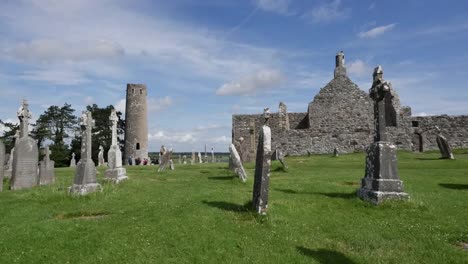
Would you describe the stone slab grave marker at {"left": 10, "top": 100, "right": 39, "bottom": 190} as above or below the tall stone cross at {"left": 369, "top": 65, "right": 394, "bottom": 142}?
below

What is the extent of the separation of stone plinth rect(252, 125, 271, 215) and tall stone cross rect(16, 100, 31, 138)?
10.6 m

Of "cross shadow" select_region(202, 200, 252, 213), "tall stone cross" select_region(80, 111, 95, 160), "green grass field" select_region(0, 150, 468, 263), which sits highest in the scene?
"tall stone cross" select_region(80, 111, 95, 160)

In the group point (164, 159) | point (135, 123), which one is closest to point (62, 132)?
point (135, 123)

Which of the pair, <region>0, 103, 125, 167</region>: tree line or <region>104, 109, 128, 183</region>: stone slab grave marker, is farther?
<region>0, 103, 125, 167</region>: tree line

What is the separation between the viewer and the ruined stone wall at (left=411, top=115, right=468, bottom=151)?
3005cm

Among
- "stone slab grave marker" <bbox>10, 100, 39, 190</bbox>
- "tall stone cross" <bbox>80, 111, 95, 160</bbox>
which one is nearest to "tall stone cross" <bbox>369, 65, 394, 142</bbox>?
"tall stone cross" <bbox>80, 111, 95, 160</bbox>

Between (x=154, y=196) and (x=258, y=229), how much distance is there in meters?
5.02

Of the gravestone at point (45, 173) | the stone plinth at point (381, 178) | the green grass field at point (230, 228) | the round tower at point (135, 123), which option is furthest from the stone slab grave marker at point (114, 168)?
the round tower at point (135, 123)

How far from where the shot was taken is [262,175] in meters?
8.80

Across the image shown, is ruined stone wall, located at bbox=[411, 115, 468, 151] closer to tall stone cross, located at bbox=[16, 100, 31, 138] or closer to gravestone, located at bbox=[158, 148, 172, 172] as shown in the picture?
gravestone, located at bbox=[158, 148, 172, 172]

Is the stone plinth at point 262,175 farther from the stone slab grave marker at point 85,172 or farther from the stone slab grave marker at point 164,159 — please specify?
the stone slab grave marker at point 164,159

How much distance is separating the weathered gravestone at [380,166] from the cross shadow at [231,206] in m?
3.25

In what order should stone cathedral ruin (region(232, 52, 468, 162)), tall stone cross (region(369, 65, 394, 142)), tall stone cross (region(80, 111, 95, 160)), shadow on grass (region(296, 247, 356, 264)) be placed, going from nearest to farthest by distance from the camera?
shadow on grass (region(296, 247, 356, 264))
tall stone cross (region(369, 65, 394, 142))
tall stone cross (region(80, 111, 95, 160))
stone cathedral ruin (region(232, 52, 468, 162))

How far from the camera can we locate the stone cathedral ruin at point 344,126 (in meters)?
30.5
